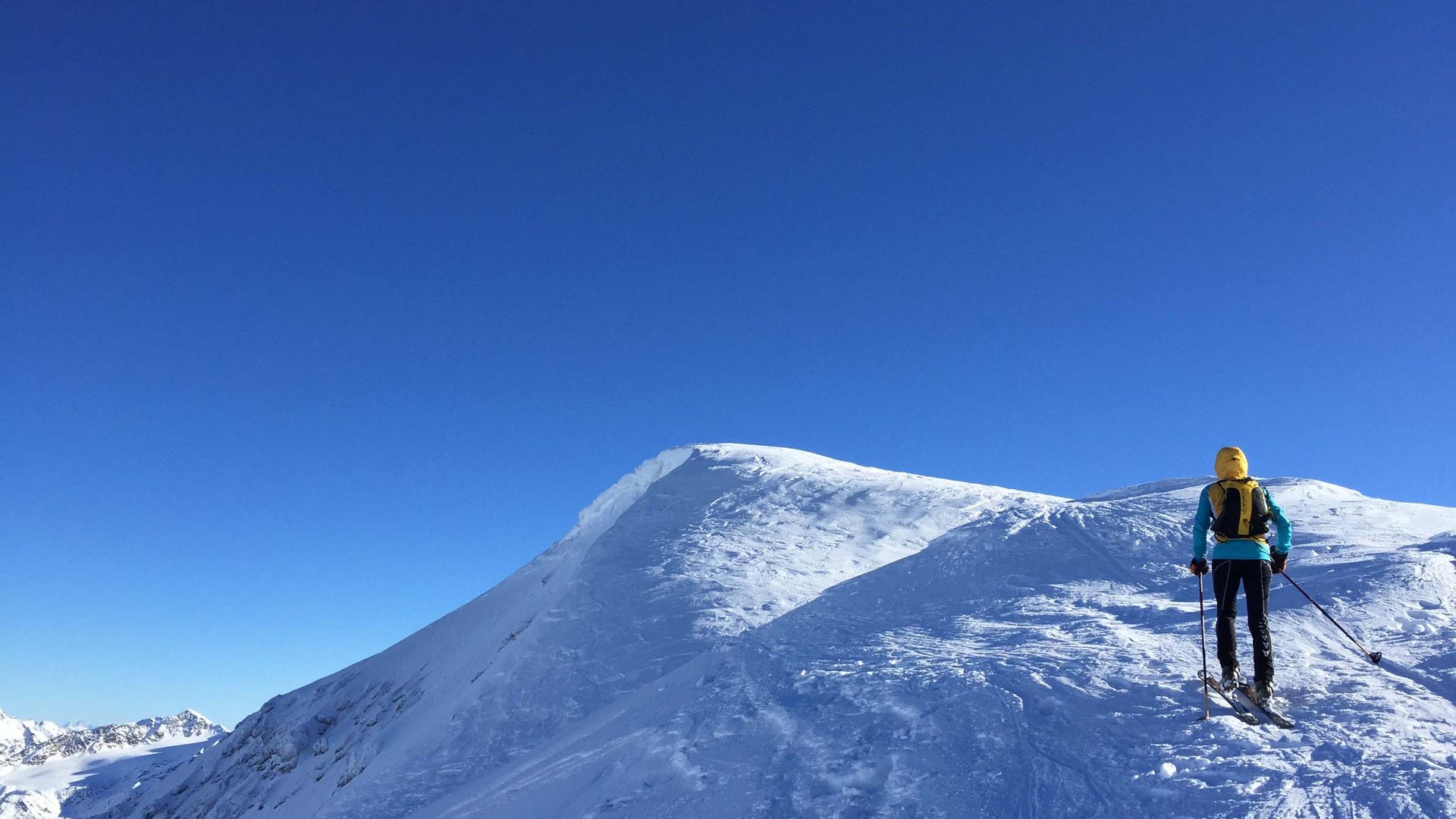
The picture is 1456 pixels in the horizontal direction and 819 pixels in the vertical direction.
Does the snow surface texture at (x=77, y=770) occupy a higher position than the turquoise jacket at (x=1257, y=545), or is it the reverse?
the turquoise jacket at (x=1257, y=545)

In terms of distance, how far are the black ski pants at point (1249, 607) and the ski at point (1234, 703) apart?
21 cm

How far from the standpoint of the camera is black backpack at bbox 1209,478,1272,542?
25.0 feet

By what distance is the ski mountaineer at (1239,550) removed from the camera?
7.30m

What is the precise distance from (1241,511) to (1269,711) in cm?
191

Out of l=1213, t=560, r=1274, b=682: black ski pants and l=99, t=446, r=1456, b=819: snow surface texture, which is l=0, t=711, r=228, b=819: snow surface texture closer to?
l=99, t=446, r=1456, b=819: snow surface texture

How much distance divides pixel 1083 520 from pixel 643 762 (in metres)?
10.2

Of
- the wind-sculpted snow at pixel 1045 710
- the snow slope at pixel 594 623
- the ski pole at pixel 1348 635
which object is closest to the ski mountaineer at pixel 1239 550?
the ski pole at pixel 1348 635

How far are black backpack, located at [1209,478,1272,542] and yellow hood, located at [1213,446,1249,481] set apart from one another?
0.06 m

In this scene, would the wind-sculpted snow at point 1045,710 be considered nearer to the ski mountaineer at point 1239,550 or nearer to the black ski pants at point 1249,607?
the black ski pants at point 1249,607

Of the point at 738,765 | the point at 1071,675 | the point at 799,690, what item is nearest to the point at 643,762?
the point at 738,765

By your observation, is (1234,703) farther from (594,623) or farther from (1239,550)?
(594,623)

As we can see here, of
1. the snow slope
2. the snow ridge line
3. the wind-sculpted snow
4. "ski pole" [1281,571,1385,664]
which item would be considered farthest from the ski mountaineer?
the snow ridge line

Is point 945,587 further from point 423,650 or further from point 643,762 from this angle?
point 423,650

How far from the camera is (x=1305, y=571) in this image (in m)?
10.5
